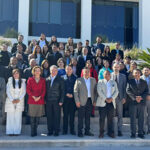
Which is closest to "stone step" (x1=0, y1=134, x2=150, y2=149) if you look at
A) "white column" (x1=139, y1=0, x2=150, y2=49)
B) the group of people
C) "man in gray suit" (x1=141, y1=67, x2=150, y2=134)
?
the group of people

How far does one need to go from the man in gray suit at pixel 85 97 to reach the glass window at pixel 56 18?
14855 millimetres

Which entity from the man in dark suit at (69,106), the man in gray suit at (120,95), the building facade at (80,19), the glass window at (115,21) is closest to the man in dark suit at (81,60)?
the man in dark suit at (69,106)

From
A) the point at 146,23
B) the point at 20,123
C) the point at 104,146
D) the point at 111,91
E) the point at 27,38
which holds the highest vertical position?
the point at 146,23

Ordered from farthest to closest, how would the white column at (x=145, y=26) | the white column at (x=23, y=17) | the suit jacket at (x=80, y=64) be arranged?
1. the white column at (x=145, y=26)
2. the white column at (x=23, y=17)
3. the suit jacket at (x=80, y=64)

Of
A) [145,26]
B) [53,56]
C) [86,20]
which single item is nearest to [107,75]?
[53,56]

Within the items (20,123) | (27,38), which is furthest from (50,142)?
(27,38)

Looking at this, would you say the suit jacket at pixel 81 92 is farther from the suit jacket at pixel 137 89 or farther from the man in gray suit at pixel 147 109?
the man in gray suit at pixel 147 109

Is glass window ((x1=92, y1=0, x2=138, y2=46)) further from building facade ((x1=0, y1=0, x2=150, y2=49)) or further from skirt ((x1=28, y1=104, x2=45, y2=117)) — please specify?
skirt ((x1=28, y1=104, x2=45, y2=117))

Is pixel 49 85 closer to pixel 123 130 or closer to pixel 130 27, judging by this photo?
pixel 123 130

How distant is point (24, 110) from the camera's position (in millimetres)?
9055

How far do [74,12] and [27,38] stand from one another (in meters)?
5.07

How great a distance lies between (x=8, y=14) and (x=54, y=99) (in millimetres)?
16015

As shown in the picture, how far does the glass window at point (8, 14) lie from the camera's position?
22359 millimetres

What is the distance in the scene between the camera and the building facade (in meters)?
22.2
